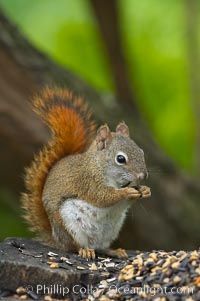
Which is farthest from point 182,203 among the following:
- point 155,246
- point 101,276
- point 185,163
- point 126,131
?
point 101,276

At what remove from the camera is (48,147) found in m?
3.64

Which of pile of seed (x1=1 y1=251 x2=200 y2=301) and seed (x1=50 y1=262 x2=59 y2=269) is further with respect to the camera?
seed (x1=50 y1=262 x2=59 y2=269)

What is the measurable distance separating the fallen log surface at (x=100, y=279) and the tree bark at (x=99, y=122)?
1.57 meters

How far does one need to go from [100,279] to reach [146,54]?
338 cm

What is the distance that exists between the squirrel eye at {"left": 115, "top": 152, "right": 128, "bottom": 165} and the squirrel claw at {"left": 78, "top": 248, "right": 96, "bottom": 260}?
39 centimetres

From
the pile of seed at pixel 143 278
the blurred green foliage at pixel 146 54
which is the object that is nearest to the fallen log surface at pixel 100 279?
the pile of seed at pixel 143 278

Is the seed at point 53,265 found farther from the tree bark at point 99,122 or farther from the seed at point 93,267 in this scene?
the tree bark at point 99,122

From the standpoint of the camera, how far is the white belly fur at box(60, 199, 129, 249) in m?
3.36

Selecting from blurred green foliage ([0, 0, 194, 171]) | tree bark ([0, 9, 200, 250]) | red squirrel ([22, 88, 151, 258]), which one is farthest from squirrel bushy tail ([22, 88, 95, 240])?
blurred green foliage ([0, 0, 194, 171])

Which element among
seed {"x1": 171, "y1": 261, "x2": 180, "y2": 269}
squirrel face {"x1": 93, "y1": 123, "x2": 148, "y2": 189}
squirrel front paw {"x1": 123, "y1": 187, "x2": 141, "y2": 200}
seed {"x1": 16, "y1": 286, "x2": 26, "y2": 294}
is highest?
squirrel face {"x1": 93, "y1": 123, "x2": 148, "y2": 189}

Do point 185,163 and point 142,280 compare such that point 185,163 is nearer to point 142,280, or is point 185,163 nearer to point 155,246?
point 155,246

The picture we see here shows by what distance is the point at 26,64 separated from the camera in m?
4.79

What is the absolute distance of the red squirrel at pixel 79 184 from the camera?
336cm

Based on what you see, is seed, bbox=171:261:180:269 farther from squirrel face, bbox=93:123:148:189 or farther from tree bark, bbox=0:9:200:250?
tree bark, bbox=0:9:200:250
